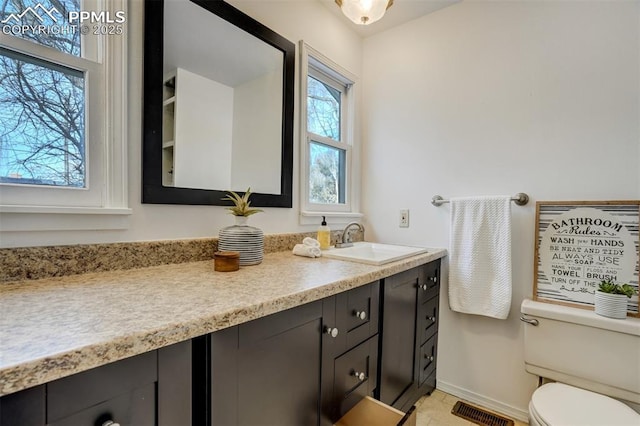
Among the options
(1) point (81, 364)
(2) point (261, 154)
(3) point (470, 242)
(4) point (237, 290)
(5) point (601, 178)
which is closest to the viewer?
(1) point (81, 364)

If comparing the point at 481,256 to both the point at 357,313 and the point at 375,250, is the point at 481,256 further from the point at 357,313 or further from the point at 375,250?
the point at 357,313

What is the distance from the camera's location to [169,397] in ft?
1.99

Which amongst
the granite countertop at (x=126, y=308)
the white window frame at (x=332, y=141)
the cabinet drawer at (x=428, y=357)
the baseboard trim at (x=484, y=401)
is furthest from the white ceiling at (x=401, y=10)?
the baseboard trim at (x=484, y=401)

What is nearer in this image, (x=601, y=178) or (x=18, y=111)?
(x=18, y=111)

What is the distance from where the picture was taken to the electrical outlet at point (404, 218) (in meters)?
2.02

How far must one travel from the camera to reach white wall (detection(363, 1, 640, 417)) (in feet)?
4.64

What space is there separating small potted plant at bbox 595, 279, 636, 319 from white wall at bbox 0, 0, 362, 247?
4.71 feet

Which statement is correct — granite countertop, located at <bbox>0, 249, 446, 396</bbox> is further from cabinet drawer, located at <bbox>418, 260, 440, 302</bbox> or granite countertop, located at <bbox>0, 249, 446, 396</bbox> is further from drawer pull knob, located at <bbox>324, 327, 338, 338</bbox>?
cabinet drawer, located at <bbox>418, 260, 440, 302</bbox>

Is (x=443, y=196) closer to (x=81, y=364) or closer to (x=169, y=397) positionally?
(x=169, y=397)

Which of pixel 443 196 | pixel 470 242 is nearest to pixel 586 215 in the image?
pixel 470 242

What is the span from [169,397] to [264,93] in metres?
1.41

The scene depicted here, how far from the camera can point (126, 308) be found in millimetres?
662

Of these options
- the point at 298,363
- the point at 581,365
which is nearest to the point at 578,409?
the point at 581,365

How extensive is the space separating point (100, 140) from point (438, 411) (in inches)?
82.5
